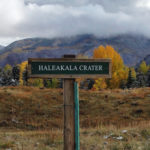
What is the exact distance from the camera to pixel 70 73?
5035mm

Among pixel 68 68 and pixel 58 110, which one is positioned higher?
pixel 68 68

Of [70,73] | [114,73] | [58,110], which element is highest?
[114,73]

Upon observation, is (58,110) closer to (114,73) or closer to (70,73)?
(70,73)

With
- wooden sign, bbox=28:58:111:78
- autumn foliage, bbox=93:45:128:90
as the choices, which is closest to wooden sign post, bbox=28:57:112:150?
wooden sign, bbox=28:58:111:78

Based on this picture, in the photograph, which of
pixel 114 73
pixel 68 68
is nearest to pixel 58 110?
pixel 68 68

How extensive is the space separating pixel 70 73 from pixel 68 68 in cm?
11

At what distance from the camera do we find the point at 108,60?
5141mm

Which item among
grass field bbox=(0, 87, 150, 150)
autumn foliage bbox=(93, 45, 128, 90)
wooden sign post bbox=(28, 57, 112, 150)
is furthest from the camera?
autumn foliage bbox=(93, 45, 128, 90)

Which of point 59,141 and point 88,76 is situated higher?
point 88,76

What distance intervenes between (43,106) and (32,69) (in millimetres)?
15804

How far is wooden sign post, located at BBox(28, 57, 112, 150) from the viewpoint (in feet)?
16.5

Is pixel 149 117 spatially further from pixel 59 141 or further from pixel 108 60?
pixel 108 60

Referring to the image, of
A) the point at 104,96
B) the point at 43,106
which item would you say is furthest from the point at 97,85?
the point at 43,106

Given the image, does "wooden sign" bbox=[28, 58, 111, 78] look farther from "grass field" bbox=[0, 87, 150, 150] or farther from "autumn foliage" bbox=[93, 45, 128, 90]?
"autumn foliage" bbox=[93, 45, 128, 90]
